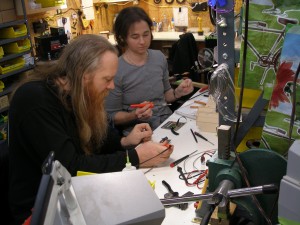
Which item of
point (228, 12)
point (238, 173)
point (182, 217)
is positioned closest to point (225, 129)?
point (238, 173)

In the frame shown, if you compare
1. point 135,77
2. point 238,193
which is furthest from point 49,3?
point 238,193

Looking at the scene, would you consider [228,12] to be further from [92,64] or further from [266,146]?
[92,64]

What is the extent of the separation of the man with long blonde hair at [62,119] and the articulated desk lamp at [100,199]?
27.2 inches

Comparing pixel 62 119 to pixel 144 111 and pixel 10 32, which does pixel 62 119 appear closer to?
pixel 144 111

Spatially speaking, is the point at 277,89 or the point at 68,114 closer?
the point at 277,89

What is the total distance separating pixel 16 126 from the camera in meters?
1.26

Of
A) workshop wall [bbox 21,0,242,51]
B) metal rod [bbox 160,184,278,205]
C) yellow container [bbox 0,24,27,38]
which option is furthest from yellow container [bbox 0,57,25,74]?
metal rod [bbox 160,184,278,205]

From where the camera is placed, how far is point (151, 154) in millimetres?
1415

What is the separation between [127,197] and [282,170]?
43 cm

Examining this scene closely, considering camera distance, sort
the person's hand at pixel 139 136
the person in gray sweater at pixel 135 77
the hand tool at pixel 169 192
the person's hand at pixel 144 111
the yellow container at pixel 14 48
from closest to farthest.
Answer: the hand tool at pixel 169 192 < the person's hand at pixel 139 136 < the person's hand at pixel 144 111 < the person in gray sweater at pixel 135 77 < the yellow container at pixel 14 48

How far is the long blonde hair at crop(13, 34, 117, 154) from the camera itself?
→ 130cm

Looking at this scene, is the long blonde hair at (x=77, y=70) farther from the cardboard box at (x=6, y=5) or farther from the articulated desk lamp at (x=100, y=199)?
the cardboard box at (x=6, y=5)

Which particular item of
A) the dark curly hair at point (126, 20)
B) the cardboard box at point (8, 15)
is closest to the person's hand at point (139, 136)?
the dark curly hair at point (126, 20)

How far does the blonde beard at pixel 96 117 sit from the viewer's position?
1400 mm
